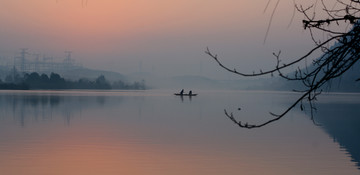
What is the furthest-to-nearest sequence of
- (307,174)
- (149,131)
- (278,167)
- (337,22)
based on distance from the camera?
1. (149,131)
2. (278,167)
3. (307,174)
4. (337,22)

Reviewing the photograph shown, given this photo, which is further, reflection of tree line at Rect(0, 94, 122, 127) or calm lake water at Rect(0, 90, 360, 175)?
reflection of tree line at Rect(0, 94, 122, 127)

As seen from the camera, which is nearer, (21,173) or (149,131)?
(21,173)

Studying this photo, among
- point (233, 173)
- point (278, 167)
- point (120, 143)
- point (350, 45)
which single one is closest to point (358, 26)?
point (350, 45)

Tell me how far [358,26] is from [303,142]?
23673 millimetres

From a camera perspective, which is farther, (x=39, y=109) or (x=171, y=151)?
(x=39, y=109)

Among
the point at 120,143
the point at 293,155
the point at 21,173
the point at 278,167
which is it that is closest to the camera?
the point at 21,173

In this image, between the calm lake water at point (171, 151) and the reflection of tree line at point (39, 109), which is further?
the reflection of tree line at point (39, 109)

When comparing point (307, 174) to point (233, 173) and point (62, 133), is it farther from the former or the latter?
A: point (62, 133)

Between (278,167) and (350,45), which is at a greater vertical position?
(350,45)

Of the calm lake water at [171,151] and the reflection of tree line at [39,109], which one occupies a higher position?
the reflection of tree line at [39,109]

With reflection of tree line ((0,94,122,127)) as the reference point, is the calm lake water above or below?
below

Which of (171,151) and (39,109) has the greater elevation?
(39,109)

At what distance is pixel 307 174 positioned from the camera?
15.9 m

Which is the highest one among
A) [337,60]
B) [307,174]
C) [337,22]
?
[337,22]
